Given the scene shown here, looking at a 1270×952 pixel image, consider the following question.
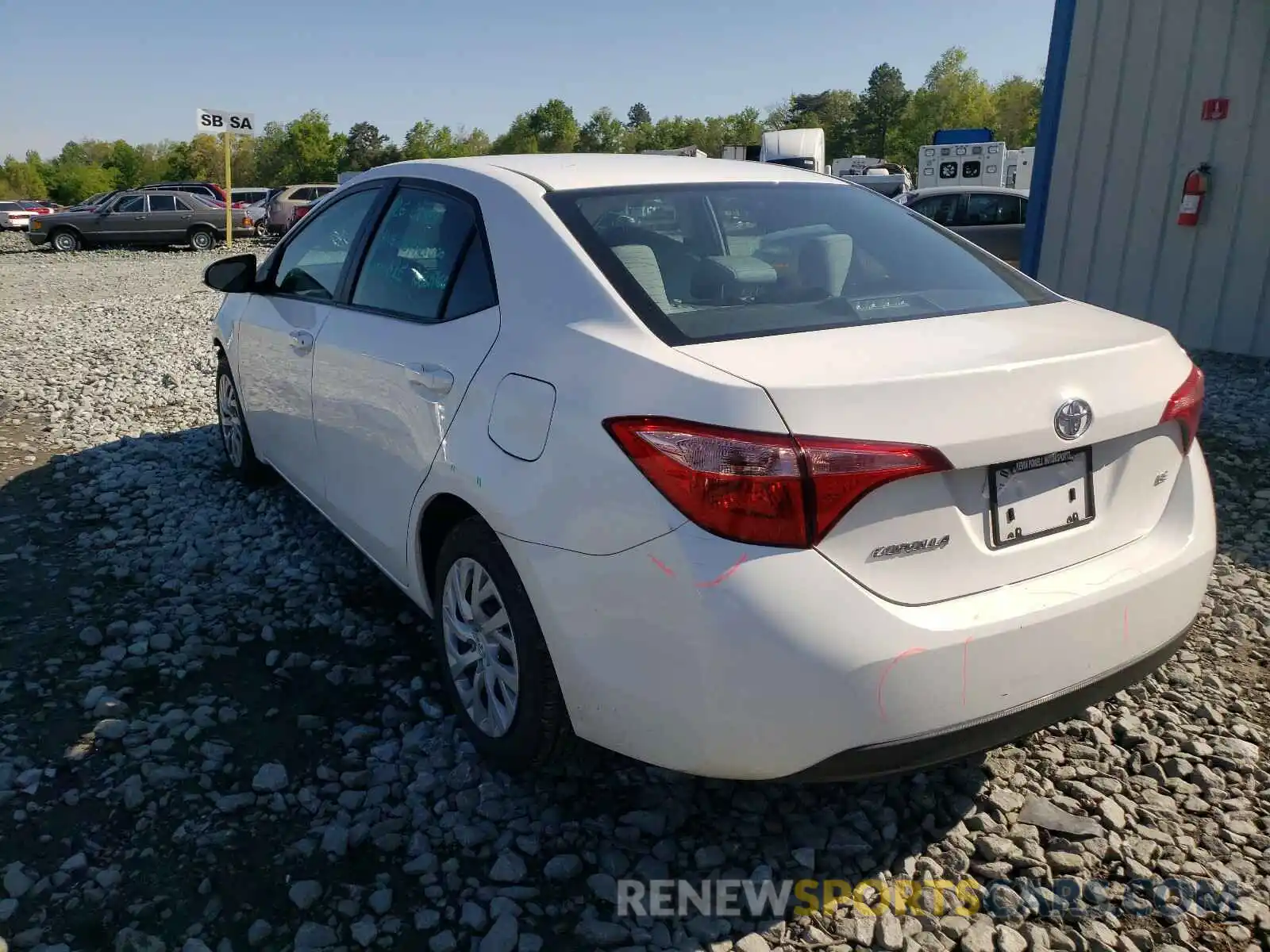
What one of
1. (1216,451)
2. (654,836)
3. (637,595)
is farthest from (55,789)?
(1216,451)

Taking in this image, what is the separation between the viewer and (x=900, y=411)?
1895mm

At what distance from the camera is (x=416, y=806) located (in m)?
2.60

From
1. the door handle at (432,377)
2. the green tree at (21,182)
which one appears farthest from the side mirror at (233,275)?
the green tree at (21,182)

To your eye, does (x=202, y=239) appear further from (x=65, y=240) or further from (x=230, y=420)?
(x=230, y=420)

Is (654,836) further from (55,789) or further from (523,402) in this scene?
(55,789)

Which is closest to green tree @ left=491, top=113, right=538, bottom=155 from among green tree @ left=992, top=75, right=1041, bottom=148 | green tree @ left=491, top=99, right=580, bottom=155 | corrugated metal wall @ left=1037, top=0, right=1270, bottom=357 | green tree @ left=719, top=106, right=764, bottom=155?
green tree @ left=491, top=99, right=580, bottom=155

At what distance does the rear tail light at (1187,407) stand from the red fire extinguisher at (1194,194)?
691 cm

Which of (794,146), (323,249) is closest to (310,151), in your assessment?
(794,146)

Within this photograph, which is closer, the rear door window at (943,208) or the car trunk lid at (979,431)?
the car trunk lid at (979,431)

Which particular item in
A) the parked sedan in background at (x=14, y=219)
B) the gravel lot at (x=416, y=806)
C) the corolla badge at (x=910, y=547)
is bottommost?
the parked sedan in background at (x=14, y=219)

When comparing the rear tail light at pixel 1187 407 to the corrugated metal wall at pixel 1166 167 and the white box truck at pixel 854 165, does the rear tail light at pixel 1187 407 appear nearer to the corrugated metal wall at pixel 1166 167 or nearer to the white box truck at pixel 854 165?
the corrugated metal wall at pixel 1166 167

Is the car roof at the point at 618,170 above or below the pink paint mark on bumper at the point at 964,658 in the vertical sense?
above

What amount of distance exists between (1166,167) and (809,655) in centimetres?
855

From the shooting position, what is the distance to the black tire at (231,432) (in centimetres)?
500
